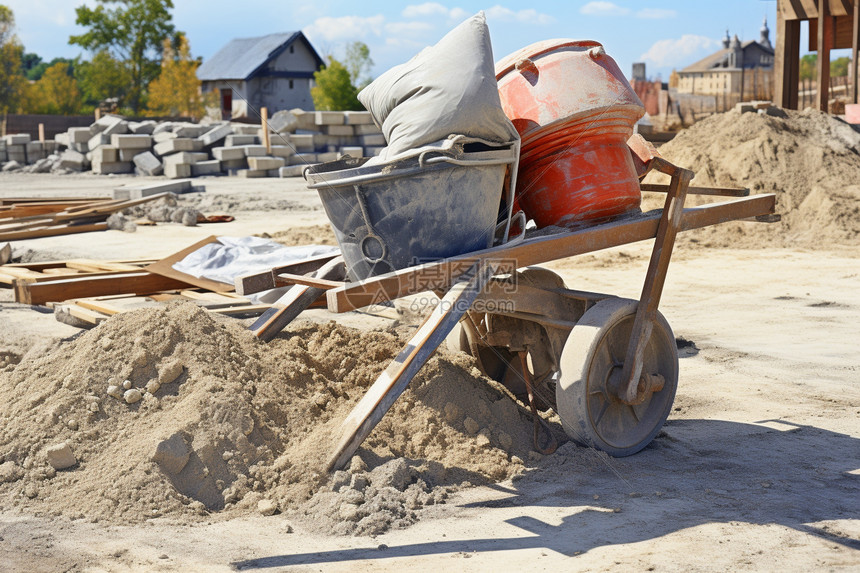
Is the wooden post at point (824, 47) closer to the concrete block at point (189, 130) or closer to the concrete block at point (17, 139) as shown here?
the concrete block at point (189, 130)

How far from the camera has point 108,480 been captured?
3213 millimetres

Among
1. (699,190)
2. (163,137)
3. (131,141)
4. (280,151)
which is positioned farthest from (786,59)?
(131,141)

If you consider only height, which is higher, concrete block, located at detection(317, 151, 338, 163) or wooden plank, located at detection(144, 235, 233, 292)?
concrete block, located at detection(317, 151, 338, 163)

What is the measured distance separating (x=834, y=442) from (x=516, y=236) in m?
1.90

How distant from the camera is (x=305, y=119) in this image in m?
21.7

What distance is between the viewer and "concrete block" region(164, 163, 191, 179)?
67.9 ft

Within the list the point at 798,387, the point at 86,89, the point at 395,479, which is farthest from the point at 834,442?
the point at 86,89

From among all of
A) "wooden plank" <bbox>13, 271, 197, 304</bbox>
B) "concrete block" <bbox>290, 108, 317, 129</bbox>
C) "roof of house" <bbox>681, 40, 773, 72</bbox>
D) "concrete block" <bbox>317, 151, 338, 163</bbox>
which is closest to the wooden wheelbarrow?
"wooden plank" <bbox>13, 271, 197, 304</bbox>

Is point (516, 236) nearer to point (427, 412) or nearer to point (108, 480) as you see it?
point (427, 412)

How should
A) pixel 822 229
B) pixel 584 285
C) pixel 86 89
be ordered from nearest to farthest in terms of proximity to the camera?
pixel 584 285, pixel 822 229, pixel 86 89

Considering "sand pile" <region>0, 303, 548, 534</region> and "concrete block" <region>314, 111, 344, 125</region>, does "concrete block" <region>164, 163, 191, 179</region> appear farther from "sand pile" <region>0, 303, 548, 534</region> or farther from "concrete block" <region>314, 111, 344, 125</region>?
"sand pile" <region>0, 303, 548, 534</region>

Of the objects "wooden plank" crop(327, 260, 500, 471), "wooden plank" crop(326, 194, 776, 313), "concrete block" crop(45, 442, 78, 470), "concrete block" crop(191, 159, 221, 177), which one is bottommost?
"concrete block" crop(45, 442, 78, 470)

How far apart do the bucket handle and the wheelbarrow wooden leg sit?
1.23 meters

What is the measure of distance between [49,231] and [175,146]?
35.5ft
